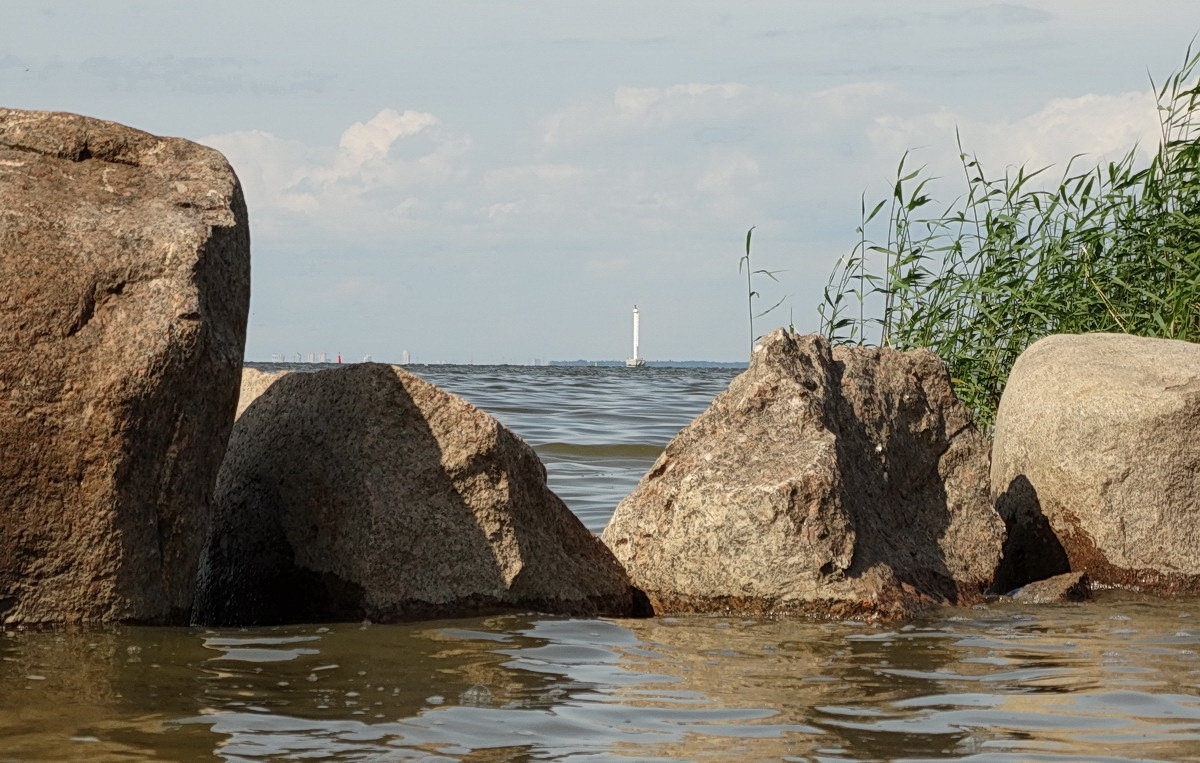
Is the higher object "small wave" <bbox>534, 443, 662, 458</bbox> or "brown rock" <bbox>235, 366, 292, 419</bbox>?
"brown rock" <bbox>235, 366, 292, 419</bbox>

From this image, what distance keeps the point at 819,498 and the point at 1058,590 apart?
157cm

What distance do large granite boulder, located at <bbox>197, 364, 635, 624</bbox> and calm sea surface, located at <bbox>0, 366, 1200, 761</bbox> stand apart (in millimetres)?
193

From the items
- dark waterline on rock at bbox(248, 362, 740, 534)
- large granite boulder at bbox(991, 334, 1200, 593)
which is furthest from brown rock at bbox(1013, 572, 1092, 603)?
dark waterline on rock at bbox(248, 362, 740, 534)

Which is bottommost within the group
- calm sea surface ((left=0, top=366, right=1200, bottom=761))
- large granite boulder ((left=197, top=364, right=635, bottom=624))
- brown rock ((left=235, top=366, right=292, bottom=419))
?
calm sea surface ((left=0, top=366, right=1200, bottom=761))

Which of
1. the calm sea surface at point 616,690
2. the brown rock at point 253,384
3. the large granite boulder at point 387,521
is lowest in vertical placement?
the calm sea surface at point 616,690

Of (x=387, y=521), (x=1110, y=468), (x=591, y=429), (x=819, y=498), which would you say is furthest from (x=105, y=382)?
(x=591, y=429)

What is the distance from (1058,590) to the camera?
20.5 ft

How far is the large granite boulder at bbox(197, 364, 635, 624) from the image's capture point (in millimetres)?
5242

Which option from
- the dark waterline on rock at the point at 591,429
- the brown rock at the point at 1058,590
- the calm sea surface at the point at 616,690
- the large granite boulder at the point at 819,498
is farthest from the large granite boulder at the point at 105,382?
the brown rock at the point at 1058,590

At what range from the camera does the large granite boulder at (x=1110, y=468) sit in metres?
6.52

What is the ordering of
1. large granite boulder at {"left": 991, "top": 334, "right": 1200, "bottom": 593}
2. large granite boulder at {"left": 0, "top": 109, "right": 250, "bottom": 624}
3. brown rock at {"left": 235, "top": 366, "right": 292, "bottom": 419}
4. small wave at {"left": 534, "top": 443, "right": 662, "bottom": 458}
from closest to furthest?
large granite boulder at {"left": 0, "top": 109, "right": 250, "bottom": 624}
brown rock at {"left": 235, "top": 366, "right": 292, "bottom": 419}
large granite boulder at {"left": 991, "top": 334, "right": 1200, "bottom": 593}
small wave at {"left": 534, "top": 443, "right": 662, "bottom": 458}

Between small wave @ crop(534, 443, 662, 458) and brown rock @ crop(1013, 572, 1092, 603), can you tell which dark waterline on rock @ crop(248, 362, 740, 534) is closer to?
small wave @ crop(534, 443, 662, 458)

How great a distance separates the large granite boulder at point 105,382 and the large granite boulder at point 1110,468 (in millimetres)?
4136

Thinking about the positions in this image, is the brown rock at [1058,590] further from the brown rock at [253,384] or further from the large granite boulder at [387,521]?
the brown rock at [253,384]
